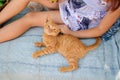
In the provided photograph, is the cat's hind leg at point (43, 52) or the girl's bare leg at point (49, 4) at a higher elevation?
the girl's bare leg at point (49, 4)

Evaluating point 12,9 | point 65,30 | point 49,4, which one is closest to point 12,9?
point 12,9

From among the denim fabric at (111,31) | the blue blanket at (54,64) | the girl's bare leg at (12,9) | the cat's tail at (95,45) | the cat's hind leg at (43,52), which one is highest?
the girl's bare leg at (12,9)

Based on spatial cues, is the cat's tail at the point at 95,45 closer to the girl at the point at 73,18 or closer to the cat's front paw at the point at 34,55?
the girl at the point at 73,18

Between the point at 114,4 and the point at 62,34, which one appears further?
the point at 62,34

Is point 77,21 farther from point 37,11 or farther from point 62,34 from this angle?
point 37,11

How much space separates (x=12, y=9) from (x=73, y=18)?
0.35m

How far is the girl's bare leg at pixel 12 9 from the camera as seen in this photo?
137 cm

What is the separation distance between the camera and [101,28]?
4.16 ft

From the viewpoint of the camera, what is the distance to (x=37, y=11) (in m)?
1.50

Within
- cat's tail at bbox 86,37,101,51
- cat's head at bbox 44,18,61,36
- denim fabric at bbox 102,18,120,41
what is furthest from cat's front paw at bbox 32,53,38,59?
denim fabric at bbox 102,18,120,41

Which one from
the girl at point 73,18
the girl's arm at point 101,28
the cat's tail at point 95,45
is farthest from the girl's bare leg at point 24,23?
the cat's tail at point 95,45

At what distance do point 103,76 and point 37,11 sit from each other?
0.58 m

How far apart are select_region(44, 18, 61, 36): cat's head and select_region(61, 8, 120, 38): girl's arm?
0.11 metres

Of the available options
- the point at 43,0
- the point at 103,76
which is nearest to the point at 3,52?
the point at 43,0
